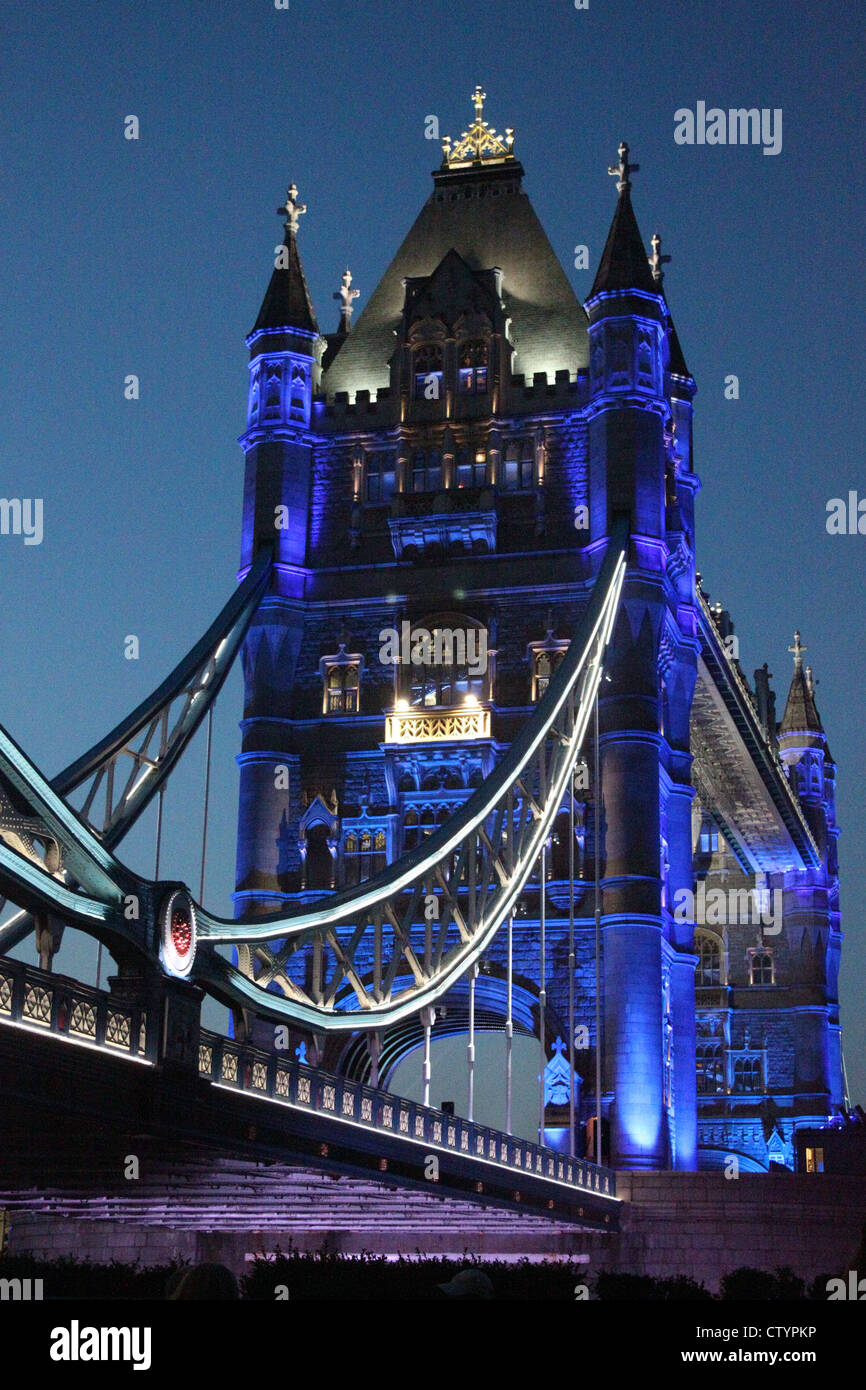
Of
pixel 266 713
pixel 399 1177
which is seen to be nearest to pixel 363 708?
pixel 266 713

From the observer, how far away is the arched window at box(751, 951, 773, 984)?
67.5m

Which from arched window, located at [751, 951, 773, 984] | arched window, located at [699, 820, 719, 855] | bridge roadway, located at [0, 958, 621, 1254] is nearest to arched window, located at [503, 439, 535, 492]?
bridge roadway, located at [0, 958, 621, 1254]

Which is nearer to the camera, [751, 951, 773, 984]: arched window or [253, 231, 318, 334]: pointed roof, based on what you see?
[253, 231, 318, 334]: pointed roof

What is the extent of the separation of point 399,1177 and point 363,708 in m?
21.0

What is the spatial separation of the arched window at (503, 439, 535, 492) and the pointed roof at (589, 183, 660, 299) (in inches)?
151

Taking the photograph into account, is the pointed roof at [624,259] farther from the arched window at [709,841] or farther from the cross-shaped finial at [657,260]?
the arched window at [709,841]

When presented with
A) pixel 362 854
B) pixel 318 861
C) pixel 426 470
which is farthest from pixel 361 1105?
pixel 426 470

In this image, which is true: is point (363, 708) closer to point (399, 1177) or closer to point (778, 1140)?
point (399, 1177)

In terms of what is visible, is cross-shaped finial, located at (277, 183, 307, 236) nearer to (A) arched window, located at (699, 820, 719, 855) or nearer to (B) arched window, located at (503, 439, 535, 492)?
(B) arched window, located at (503, 439, 535, 492)

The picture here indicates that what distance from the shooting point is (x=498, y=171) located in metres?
50.9

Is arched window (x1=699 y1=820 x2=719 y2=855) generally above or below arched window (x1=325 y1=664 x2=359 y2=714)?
above

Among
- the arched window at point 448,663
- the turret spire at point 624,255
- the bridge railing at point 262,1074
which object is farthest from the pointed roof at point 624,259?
Answer: the bridge railing at point 262,1074

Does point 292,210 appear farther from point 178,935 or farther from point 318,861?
point 178,935
